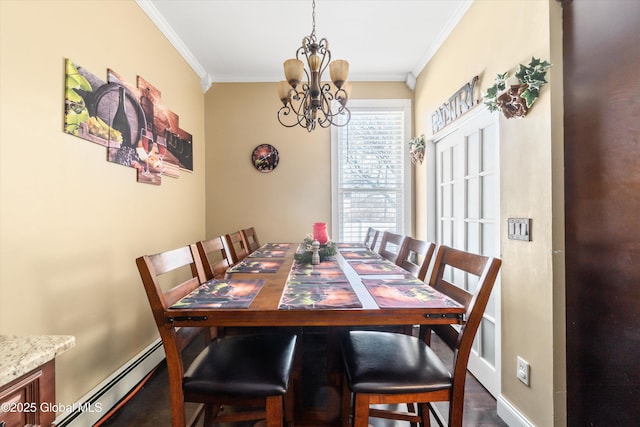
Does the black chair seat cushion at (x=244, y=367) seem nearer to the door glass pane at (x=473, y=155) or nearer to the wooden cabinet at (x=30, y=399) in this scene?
the wooden cabinet at (x=30, y=399)

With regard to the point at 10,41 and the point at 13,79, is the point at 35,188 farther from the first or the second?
the point at 10,41

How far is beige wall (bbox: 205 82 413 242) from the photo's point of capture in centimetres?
322

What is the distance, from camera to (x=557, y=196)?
1331 mm

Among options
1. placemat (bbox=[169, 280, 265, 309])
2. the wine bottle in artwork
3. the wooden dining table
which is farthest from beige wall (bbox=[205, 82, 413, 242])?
placemat (bbox=[169, 280, 265, 309])

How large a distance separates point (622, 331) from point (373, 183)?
2.38 metres

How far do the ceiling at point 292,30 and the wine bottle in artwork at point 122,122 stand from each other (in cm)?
81

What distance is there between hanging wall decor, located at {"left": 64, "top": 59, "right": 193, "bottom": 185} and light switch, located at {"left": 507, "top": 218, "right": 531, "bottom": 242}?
2389 mm

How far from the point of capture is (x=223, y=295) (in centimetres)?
119

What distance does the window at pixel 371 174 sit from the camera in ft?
10.6

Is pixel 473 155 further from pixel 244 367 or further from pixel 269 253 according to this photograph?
pixel 244 367

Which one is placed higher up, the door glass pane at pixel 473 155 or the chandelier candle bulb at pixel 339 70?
the chandelier candle bulb at pixel 339 70

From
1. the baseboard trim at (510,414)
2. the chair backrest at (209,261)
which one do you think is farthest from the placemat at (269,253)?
the baseboard trim at (510,414)

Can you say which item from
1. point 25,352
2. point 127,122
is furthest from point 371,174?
point 25,352

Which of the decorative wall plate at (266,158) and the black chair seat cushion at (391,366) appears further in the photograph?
the decorative wall plate at (266,158)
